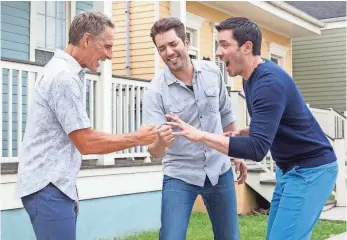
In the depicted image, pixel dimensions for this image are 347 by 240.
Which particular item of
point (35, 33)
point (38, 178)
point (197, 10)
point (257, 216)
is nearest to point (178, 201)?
point (38, 178)

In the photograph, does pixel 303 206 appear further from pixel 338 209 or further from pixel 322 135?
pixel 338 209

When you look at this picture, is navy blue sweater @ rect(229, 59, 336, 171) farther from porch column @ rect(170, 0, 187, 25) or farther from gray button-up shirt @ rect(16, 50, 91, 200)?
porch column @ rect(170, 0, 187, 25)

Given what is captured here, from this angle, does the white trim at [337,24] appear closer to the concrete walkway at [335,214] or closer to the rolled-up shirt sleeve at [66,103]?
the concrete walkway at [335,214]

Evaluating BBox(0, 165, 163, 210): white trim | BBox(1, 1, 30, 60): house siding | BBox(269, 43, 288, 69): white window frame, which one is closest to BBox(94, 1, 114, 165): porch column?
BBox(0, 165, 163, 210): white trim

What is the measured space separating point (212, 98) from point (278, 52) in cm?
1411

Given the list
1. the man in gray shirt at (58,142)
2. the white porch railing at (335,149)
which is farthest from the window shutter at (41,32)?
the man in gray shirt at (58,142)

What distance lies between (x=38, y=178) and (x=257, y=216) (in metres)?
7.03

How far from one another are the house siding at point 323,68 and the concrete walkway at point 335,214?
11423mm

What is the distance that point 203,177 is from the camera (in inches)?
157

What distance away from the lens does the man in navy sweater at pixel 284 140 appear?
3078mm

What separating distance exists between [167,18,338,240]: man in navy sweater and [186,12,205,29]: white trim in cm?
978

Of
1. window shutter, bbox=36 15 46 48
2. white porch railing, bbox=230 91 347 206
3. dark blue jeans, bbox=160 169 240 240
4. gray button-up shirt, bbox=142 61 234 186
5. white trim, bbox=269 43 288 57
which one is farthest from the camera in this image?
white trim, bbox=269 43 288 57

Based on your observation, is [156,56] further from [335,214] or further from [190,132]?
[190,132]

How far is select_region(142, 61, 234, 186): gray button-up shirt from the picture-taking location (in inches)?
157
